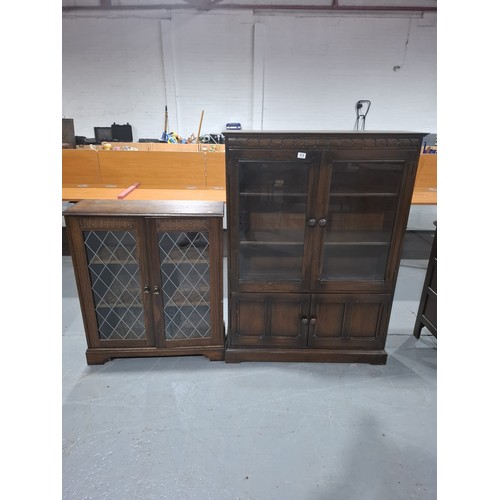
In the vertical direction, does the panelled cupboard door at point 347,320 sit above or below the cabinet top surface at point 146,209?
below

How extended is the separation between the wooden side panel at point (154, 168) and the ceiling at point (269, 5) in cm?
304

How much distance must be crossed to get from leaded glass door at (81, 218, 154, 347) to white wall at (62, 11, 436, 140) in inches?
165

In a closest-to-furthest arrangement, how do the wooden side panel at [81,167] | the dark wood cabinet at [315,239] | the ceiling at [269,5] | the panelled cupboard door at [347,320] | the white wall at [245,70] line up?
the dark wood cabinet at [315,239] < the panelled cupboard door at [347,320] < the wooden side panel at [81,167] < the ceiling at [269,5] < the white wall at [245,70]

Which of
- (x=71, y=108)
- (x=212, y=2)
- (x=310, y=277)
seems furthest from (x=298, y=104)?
(x=310, y=277)

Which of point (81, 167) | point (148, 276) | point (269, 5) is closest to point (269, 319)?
point (148, 276)

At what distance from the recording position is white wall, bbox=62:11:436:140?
504 centimetres

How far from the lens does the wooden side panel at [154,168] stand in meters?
3.51

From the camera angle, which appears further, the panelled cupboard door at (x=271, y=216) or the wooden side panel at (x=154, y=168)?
the wooden side panel at (x=154, y=168)

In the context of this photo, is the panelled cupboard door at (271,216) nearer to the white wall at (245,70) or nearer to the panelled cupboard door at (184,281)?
the panelled cupboard door at (184,281)

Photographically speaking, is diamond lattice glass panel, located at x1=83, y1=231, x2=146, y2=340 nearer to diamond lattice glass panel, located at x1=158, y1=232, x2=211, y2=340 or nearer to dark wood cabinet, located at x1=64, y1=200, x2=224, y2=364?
dark wood cabinet, located at x1=64, y1=200, x2=224, y2=364

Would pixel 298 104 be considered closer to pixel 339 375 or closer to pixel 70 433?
pixel 339 375

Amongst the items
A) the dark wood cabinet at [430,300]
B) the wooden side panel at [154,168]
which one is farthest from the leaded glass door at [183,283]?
the wooden side panel at [154,168]

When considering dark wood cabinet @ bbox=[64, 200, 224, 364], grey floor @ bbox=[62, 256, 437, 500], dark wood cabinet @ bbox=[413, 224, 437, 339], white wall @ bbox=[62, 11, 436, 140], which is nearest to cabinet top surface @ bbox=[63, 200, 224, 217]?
dark wood cabinet @ bbox=[64, 200, 224, 364]

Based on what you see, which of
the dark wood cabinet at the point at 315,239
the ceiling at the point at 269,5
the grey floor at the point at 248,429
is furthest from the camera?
the ceiling at the point at 269,5
